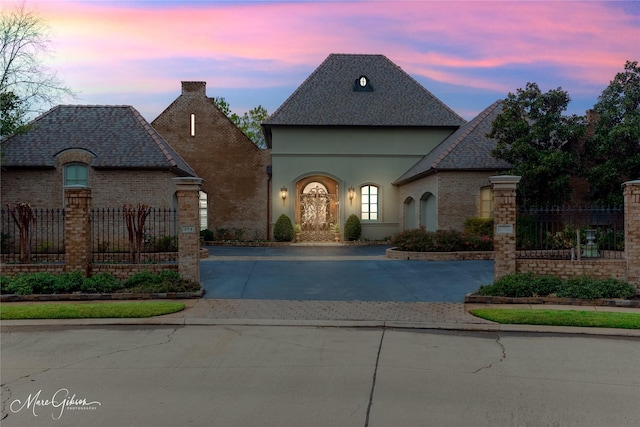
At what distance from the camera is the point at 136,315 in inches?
392

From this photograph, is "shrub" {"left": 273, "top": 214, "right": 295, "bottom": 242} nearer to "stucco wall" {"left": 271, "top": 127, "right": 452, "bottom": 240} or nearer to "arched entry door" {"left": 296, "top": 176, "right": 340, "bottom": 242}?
"stucco wall" {"left": 271, "top": 127, "right": 452, "bottom": 240}

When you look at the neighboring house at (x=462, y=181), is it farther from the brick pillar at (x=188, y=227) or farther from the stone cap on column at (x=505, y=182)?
the brick pillar at (x=188, y=227)

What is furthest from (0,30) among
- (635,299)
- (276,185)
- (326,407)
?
(635,299)

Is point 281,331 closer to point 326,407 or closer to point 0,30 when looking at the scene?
point 326,407

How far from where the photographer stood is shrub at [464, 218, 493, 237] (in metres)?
21.1

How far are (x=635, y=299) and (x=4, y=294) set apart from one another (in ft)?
45.1

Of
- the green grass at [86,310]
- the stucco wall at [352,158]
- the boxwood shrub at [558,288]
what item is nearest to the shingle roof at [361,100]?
the stucco wall at [352,158]

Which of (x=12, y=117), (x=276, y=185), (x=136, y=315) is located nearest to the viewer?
(x=136, y=315)

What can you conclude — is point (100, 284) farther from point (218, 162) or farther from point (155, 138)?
point (218, 162)

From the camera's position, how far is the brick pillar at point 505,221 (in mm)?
12008

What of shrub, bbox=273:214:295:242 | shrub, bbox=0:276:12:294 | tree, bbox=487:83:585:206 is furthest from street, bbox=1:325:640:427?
shrub, bbox=273:214:295:242

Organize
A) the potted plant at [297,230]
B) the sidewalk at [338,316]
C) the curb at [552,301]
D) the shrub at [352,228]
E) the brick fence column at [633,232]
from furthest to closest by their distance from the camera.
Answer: the potted plant at [297,230], the shrub at [352,228], the brick fence column at [633,232], the curb at [552,301], the sidewalk at [338,316]

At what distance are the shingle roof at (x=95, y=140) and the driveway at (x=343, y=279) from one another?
266 inches

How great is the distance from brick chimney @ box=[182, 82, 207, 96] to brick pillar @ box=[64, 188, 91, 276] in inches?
716
